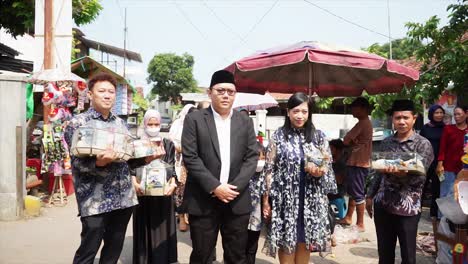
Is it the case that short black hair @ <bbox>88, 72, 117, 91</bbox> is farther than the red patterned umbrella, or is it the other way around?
the red patterned umbrella

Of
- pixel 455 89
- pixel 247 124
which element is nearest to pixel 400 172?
pixel 247 124

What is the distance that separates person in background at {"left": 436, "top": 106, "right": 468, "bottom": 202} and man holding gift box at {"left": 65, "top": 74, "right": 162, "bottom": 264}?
162 inches

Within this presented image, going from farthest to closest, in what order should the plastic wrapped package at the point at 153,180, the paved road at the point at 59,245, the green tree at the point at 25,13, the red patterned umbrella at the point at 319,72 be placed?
the green tree at the point at 25,13 → the paved road at the point at 59,245 → the red patterned umbrella at the point at 319,72 → the plastic wrapped package at the point at 153,180

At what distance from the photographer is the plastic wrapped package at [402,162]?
319 cm

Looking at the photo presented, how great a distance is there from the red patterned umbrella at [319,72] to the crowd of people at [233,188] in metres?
0.81

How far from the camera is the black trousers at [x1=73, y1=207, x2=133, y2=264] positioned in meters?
2.92

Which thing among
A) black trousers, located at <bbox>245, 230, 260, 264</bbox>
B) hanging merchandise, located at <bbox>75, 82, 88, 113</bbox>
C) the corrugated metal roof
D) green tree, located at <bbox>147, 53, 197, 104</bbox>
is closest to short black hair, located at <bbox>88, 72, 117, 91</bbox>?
black trousers, located at <bbox>245, 230, 260, 264</bbox>

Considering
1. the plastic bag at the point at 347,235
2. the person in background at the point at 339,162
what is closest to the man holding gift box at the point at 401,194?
the plastic bag at the point at 347,235

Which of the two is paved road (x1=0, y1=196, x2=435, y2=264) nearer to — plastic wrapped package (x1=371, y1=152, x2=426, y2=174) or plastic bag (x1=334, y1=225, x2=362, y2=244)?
plastic bag (x1=334, y1=225, x2=362, y2=244)

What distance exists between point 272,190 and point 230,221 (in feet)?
1.70

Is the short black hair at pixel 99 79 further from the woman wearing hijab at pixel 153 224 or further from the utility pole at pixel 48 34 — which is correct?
the utility pole at pixel 48 34

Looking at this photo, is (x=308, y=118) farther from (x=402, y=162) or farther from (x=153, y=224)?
(x=153, y=224)

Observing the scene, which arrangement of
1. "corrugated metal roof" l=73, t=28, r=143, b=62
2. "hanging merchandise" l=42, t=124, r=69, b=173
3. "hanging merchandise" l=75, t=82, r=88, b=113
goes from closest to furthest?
"hanging merchandise" l=42, t=124, r=69, b=173 → "hanging merchandise" l=75, t=82, r=88, b=113 → "corrugated metal roof" l=73, t=28, r=143, b=62

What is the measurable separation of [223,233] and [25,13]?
26.9 ft
